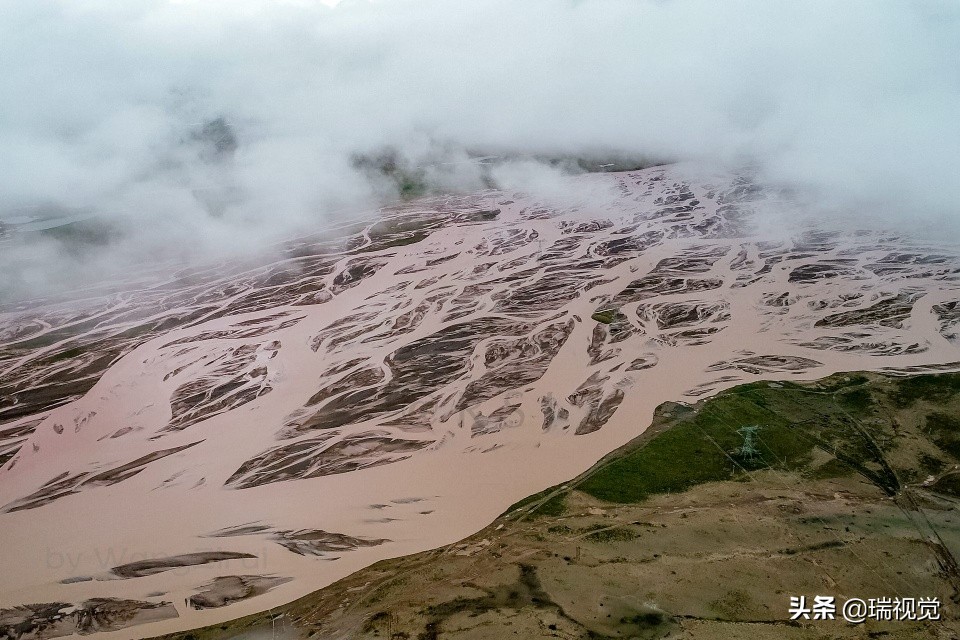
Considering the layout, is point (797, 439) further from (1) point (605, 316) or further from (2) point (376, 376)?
(2) point (376, 376)

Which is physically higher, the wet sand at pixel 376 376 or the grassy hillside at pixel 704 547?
the wet sand at pixel 376 376

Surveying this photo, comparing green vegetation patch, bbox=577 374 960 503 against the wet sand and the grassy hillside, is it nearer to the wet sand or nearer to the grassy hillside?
the grassy hillside

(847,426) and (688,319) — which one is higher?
(688,319)

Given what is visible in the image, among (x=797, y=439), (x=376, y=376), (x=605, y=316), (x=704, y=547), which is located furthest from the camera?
(x=605, y=316)

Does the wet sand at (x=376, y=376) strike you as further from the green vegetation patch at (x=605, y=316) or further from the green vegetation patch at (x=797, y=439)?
the green vegetation patch at (x=797, y=439)

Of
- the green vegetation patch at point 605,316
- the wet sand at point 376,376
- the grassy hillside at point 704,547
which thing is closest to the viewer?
the grassy hillside at point 704,547

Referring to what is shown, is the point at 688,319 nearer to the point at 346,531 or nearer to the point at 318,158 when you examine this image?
the point at 346,531

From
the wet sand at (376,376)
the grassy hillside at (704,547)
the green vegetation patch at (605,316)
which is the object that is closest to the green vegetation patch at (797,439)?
the grassy hillside at (704,547)

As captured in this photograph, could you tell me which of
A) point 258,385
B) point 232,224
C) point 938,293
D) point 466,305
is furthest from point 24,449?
point 938,293

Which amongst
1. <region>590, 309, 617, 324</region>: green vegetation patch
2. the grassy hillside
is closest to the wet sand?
<region>590, 309, 617, 324</region>: green vegetation patch

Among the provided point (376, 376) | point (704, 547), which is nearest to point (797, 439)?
point (704, 547)

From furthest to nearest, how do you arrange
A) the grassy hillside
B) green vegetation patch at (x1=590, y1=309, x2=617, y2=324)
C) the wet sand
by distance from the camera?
green vegetation patch at (x1=590, y1=309, x2=617, y2=324) → the wet sand → the grassy hillside
